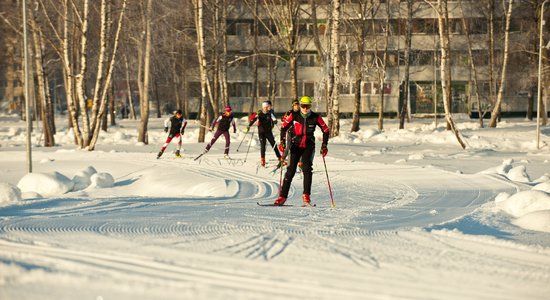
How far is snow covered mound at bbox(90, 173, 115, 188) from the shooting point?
1565 cm

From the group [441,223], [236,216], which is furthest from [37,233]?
[441,223]

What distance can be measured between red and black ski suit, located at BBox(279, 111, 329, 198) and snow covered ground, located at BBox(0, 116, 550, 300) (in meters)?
0.71

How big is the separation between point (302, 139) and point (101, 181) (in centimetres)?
628

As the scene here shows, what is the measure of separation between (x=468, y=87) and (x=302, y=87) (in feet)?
43.1

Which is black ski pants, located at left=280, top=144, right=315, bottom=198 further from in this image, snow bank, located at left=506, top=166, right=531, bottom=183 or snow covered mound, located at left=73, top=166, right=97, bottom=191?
snow bank, located at left=506, top=166, right=531, bottom=183

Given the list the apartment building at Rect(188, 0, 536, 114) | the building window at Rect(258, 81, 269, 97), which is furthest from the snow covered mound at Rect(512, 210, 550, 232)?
the building window at Rect(258, 81, 269, 97)

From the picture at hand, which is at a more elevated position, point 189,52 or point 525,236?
point 189,52

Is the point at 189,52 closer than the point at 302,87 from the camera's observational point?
Yes

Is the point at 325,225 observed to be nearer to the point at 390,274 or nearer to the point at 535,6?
the point at 390,274

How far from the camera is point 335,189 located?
14.2 metres

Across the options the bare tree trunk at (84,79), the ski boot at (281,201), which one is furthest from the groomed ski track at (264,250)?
the bare tree trunk at (84,79)

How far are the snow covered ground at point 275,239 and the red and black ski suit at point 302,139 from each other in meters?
0.71

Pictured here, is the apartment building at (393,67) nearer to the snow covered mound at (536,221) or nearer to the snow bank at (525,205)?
the snow bank at (525,205)

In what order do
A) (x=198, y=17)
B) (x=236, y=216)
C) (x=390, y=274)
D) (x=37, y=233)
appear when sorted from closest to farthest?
(x=390, y=274), (x=37, y=233), (x=236, y=216), (x=198, y=17)
